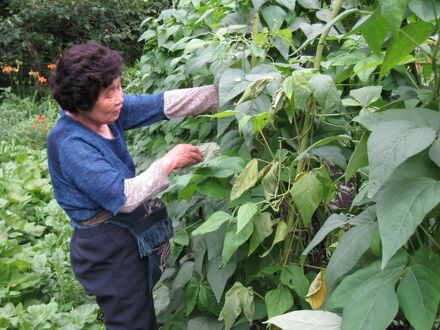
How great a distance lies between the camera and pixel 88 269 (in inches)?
93.9

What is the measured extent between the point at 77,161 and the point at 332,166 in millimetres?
892

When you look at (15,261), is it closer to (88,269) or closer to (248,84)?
(88,269)

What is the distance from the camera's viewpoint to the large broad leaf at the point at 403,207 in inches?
36.2

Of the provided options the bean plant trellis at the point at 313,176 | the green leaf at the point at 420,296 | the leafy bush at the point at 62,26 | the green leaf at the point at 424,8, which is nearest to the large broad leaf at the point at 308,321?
the bean plant trellis at the point at 313,176

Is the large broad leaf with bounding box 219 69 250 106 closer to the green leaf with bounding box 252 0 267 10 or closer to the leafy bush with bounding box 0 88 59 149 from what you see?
the green leaf with bounding box 252 0 267 10

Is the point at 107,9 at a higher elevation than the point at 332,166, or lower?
lower

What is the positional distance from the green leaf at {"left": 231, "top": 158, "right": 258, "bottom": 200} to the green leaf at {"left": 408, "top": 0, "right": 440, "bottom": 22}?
2.55 ft

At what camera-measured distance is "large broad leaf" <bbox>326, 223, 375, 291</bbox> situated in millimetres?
1169

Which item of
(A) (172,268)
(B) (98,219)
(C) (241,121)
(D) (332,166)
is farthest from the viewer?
(A) (172,268)

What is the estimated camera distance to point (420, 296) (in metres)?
1.04

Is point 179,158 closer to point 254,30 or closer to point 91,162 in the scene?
point 91,162

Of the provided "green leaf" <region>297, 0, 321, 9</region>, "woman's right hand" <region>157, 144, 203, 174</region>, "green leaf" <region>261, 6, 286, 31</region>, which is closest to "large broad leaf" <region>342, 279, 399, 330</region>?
"woman's right hand" <region>157, 144, 203, 174</region>

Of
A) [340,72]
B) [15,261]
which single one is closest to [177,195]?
[340,72]

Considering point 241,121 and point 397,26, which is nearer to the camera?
point 397,26
